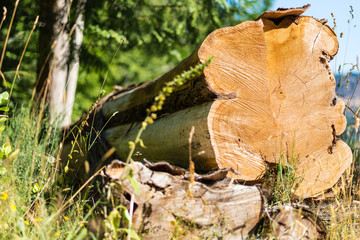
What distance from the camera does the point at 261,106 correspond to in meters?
2.28

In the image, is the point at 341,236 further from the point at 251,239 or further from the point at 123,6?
the point at 123,6

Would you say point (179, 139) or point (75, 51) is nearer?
point (179, 139)

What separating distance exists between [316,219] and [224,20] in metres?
4.22

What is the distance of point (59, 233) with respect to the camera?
172 centimetres

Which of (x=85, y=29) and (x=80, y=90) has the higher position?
(x=85, y=29)

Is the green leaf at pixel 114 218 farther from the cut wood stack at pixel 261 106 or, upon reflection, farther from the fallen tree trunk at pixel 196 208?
the cut wood stack at pixel 261 106

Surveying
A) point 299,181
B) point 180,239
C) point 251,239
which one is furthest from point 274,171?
point 180,239

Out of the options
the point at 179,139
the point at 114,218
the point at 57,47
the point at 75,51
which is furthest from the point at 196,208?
the point at 57,47

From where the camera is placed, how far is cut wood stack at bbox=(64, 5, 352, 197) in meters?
2.15

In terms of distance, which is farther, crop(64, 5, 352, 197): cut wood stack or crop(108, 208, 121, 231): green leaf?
crop(64, 5, 352, 197): cut wood stack

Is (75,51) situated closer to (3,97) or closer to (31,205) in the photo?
(3,97)

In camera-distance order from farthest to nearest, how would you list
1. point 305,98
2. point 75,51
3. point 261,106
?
point 75,51
point 305,98
point 261,106

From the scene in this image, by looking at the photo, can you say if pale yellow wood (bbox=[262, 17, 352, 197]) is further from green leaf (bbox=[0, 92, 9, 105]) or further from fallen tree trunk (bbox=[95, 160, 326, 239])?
green leaf (bbox=[0, 92, 9, 105])

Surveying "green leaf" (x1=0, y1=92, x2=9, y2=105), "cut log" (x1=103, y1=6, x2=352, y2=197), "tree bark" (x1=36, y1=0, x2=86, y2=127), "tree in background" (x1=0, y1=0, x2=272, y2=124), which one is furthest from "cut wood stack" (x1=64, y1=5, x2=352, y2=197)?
"tree in background" (x1=0, y1=0, x2=272, y2=124)
